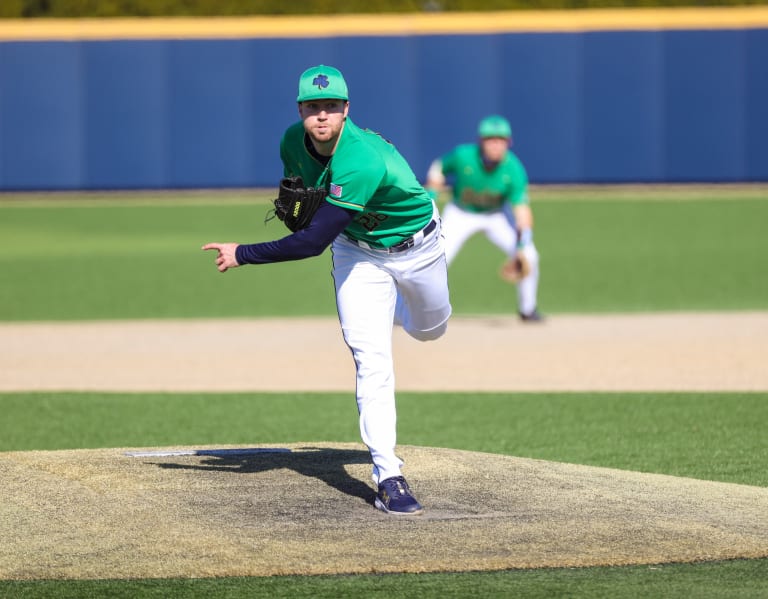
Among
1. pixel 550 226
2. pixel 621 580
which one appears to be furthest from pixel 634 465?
pixel 550 226

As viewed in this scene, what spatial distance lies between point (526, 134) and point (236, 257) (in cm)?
2130

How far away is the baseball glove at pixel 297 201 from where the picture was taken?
533cm

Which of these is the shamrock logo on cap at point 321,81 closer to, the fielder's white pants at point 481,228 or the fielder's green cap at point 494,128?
the fielder's green cap at point 494,128

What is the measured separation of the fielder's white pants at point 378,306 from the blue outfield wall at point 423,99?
20.0 meters

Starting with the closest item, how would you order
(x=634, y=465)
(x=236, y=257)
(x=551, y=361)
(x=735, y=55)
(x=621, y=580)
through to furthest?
1. (x=621, y=580)
2. (x=236, y=257)
3. (x=634, y=465)
4. (x=551, y=361)
5. (x=735, y=55)

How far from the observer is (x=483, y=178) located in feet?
39.9

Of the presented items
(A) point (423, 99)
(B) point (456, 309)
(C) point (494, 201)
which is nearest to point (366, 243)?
(C) point (494, 201)

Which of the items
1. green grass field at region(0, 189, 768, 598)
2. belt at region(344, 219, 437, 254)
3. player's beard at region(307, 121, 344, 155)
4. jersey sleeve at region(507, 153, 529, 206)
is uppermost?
player's beard at region(307, 121, 344, 155)

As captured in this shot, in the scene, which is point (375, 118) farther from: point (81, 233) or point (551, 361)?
point (551, 361)

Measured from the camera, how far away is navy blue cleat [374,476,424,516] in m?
5.38

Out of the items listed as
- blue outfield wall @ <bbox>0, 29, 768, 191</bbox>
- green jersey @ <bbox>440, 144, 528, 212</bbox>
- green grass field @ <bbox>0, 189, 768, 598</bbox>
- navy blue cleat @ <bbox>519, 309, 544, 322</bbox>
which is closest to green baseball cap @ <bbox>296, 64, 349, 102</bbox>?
green grass field @ <bbox>0, 189, 768, 598</bbox>

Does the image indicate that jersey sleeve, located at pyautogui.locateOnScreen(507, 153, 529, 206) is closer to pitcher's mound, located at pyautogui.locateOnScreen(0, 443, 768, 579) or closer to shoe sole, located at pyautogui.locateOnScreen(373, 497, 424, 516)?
pitcher's mound, located at pyautogui.locateOnScreen(0, 443, 768, 579)

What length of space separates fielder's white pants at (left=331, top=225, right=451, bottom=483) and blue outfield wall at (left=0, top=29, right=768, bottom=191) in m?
20.0

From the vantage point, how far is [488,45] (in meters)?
25.9
